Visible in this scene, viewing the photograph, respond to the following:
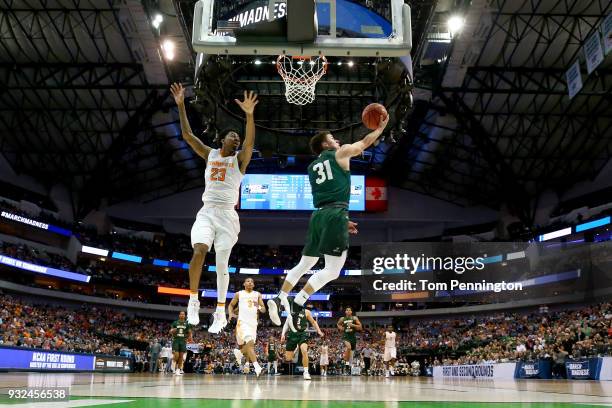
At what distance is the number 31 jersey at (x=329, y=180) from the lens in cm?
646

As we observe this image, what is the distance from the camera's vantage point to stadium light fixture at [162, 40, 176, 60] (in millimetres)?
21094

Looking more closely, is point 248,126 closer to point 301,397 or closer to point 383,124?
point 383,124

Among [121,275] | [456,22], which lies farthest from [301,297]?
[121,275]

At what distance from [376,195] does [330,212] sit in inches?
1228

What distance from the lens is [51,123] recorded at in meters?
31.5

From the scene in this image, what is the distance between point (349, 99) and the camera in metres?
22.3

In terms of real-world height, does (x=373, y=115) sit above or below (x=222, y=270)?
above

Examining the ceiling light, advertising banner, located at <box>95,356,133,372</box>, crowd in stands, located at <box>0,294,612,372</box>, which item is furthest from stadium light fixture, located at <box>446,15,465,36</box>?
advertising banner, located at <box>95,356,133,372</box>

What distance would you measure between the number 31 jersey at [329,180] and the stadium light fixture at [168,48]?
16.5m

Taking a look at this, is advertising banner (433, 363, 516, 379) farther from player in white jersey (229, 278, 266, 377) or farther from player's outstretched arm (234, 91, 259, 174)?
player's outstretched arm (234, 91, 259, 174)

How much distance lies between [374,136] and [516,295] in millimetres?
32518

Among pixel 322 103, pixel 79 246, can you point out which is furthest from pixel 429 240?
pixel 79 246

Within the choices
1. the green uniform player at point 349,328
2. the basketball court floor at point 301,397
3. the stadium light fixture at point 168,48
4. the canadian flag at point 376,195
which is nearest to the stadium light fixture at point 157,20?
the stadium light fixture at point 168,48

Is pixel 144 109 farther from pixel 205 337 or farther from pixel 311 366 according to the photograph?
pixel 205 337
